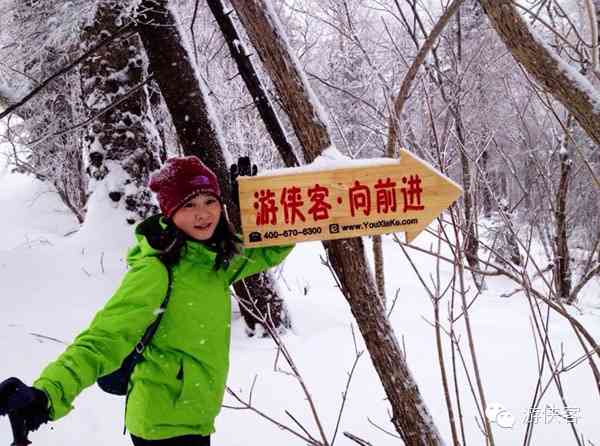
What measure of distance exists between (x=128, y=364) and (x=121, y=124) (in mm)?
3538

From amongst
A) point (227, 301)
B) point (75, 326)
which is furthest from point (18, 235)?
point (227, 301)

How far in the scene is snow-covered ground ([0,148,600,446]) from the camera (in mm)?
2686

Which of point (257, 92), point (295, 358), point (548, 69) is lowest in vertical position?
point (295, 358)

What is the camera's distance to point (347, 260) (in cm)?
162

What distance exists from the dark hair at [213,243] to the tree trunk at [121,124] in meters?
3.24

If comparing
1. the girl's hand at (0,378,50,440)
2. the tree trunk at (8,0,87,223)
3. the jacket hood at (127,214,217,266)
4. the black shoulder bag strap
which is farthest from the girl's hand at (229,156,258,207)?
the tree trunk at (8,0,87,223)

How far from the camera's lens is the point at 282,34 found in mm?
1596

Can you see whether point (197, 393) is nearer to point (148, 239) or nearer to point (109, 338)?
point (109, 338)

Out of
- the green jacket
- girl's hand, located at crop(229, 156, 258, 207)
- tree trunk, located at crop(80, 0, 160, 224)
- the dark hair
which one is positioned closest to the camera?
the green jacket

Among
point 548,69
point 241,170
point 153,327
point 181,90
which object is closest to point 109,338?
point 153,327

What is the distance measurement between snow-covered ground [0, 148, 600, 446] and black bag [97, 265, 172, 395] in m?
0.29

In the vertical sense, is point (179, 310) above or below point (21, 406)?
above

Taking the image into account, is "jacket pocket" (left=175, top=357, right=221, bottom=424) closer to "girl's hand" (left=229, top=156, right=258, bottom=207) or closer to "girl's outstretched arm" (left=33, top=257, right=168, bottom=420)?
"girl's outstretched arm" (left=33, top=257, right=168, bottom=420)

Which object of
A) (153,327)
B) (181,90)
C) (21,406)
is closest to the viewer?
(21,406)
